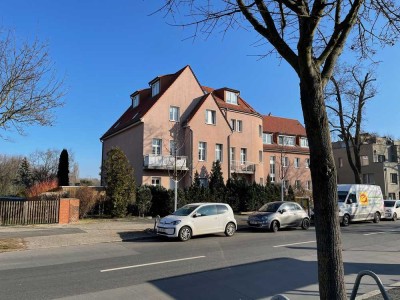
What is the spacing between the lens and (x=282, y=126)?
55.6 meters

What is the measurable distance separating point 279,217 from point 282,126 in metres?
38.0

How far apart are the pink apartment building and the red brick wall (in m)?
11.8

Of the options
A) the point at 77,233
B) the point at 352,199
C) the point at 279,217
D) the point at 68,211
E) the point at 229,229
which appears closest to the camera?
the point at 77,233

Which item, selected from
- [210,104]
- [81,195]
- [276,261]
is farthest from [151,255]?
[210,104]

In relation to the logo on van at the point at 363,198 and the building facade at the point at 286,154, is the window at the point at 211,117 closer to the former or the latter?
the building facade at the point at 286,154

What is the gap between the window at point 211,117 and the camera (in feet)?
124

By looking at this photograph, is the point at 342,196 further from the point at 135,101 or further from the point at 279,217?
the point at 135,101

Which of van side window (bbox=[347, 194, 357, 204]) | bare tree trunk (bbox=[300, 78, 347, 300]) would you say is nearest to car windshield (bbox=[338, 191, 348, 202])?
van side window (bbox=[347, 194, 357, 204])

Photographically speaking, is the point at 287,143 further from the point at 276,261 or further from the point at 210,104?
the point at 276,261

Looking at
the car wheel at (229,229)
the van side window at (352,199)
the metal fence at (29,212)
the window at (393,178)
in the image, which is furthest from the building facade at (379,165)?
the metal fence at (29,212)

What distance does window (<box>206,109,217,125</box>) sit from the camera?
124ft

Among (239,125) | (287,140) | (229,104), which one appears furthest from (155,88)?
(287,140)

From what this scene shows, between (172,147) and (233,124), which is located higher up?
(233,124)

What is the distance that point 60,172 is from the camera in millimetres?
41594
